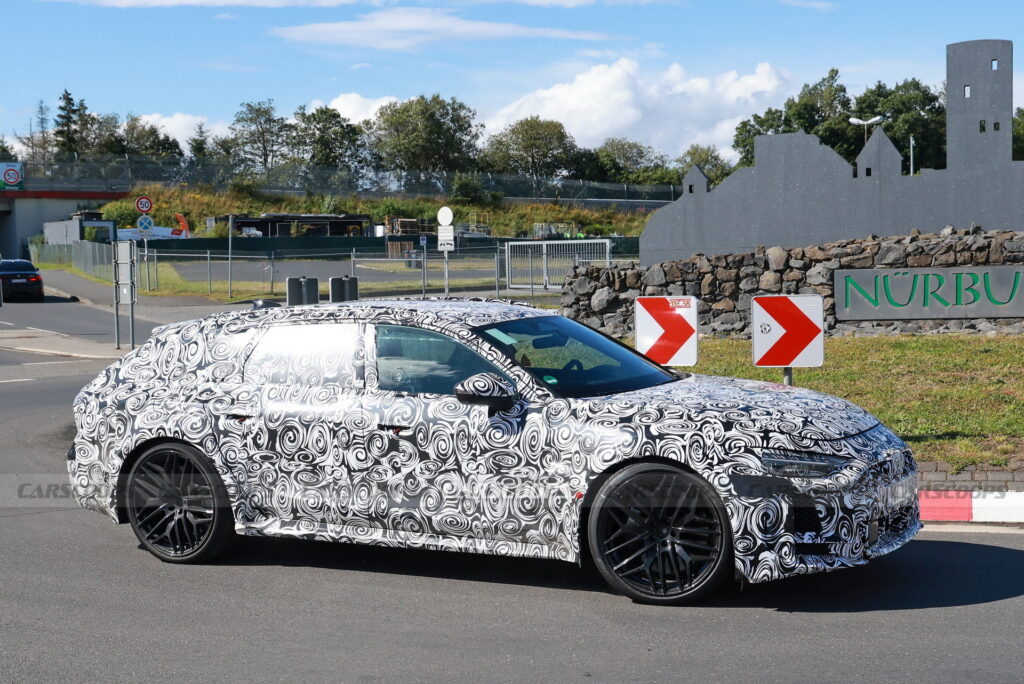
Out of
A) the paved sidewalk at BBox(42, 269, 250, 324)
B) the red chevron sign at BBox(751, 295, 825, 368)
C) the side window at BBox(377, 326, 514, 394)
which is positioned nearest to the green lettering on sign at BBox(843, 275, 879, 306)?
the red chevron sign at BBox(751, 295, 825, 368)

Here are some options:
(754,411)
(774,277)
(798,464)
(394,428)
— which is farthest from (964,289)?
(394,428)

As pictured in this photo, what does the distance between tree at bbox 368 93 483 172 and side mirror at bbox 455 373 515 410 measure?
97.9 m

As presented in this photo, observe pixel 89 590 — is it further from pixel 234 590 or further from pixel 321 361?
pixel 321 361

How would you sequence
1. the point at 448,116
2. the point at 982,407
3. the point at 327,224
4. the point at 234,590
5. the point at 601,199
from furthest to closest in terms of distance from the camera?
the point at 448,116, the point at 601,199, the point at 327,224, the point at 982,407, the point at 234,590

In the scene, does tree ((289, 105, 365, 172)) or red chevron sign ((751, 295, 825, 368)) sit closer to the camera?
red chevron sign ((751, 295, 825, 368))

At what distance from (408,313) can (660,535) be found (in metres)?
2.04

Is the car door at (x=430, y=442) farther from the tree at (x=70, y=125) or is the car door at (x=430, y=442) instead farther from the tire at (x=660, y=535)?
the tree at (x=70, y=125)

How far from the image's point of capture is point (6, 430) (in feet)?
40.6

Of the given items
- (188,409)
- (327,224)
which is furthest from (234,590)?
(327,224)

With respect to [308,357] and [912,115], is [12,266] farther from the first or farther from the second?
[912,115]

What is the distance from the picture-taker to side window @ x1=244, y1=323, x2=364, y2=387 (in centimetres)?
648

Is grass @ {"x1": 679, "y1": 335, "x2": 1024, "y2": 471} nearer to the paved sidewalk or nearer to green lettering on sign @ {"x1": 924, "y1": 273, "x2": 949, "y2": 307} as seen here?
green lettering on sign @ {"x1": 924, "y1": 273, "x2": 949, "y2": 307}

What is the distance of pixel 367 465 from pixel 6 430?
782 cm

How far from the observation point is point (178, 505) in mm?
6676
